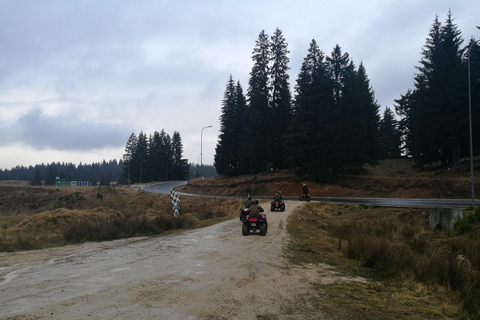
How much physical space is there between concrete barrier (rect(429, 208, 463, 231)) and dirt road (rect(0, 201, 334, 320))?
34.2 ft

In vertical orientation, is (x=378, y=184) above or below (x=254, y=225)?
above

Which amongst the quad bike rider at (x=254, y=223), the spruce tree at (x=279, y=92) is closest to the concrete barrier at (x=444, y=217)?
the quad bike rider at (x=254, y=223)

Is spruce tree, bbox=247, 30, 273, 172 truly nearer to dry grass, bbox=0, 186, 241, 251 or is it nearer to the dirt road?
dry grass, bbox=0, 186, 241, 251

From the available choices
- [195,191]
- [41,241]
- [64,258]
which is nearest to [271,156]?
[195,191]

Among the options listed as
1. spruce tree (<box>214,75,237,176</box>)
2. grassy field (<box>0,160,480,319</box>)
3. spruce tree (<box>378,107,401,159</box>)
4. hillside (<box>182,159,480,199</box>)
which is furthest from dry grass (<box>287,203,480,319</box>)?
spruce tree (<box>378,107,401,159</box>)

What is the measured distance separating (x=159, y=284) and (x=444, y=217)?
1667 centimetres

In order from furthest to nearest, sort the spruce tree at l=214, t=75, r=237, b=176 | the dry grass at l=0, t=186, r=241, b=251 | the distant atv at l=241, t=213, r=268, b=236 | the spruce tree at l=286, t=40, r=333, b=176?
the spruce tree at l=214, t=75, r=237, b=176, the spruce tree at l=286, t=40, r=333, b=176, the dry grass at l=0, t=186, r=241, b=251, the distant atv at l=241, t=213, r=268, b=236

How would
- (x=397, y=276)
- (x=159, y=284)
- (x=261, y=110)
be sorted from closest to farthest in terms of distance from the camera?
(x=159, y=284) → (x=397, y=276) → (x=261, y=110)

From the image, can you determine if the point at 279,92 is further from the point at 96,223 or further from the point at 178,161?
the point at 178,161

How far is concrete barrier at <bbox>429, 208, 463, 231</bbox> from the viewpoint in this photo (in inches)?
679

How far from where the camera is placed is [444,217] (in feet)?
59.2

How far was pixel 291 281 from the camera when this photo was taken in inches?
314

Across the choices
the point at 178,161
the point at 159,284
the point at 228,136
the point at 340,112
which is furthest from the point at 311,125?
the point at 178,161

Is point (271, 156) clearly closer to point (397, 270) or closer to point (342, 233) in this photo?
point (342, 233)
